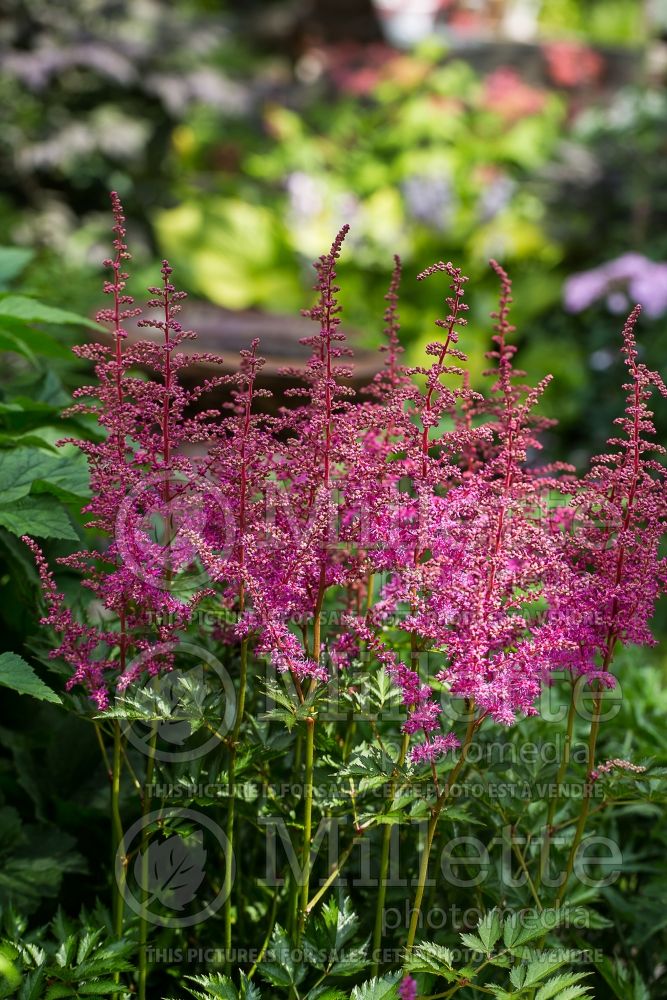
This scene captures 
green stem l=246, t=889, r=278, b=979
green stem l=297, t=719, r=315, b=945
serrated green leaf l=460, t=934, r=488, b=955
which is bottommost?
green stem l=246, t=889, r=278, b=979

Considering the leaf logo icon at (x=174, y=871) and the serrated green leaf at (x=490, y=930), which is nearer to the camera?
the serrated green leaf at (x=490, y=930)

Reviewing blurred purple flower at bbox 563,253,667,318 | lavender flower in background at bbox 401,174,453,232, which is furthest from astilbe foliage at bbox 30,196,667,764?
lavender flower in background at bbox 401,174,453,232

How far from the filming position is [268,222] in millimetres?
7391

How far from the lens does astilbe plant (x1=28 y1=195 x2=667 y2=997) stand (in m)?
1.50

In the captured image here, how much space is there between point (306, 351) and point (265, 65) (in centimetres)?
680

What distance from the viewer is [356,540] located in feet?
5.07

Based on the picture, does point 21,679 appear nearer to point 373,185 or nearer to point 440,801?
point 440,801

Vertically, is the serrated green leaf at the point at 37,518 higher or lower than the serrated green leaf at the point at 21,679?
higher

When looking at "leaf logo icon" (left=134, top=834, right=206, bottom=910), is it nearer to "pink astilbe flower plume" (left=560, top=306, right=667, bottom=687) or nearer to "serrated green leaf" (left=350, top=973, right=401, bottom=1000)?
"serrated green leaf" (left=350, top=973, right=401, bottom=1000)

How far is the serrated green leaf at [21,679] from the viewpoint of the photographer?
1.55 meters

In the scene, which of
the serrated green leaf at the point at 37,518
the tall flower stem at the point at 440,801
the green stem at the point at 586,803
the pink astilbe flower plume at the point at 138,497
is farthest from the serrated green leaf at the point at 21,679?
the green stem at the point at 586,803

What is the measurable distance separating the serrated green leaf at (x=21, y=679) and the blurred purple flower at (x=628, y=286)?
481cm

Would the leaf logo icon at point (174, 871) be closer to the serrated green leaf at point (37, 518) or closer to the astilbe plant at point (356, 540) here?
the astilbe plant at point (356, 540)

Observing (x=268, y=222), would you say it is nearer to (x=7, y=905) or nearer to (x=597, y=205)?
(x=597, y=205)
